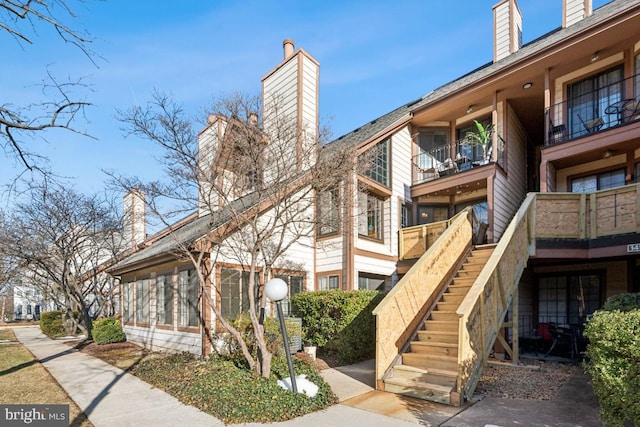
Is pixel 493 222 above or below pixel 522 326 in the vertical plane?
above

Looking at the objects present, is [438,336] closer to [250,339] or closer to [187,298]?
[250,339]

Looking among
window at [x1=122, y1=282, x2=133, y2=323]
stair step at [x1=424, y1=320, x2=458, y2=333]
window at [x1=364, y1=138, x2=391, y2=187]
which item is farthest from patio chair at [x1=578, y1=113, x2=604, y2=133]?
window at [x1=122, y1=282, x2=133, y2=323]

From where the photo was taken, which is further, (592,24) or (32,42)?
(592,24)

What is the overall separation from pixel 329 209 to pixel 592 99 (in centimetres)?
847

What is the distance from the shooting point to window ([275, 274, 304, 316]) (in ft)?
36.1

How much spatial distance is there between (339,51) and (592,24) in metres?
7.02

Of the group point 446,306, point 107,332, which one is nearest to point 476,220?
point 446,306

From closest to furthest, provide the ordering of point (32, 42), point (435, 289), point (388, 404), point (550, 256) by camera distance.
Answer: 1. point (32, 42)
2. point (388, 404)
3. point (435, 289)
4. point (550, 256)

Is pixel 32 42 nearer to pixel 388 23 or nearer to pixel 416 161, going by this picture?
pixel 388 23

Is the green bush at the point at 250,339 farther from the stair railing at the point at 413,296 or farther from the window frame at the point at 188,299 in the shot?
the stair railing at the point at 413,296

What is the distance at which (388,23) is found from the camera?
38.0 ft

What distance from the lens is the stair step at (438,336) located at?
7211mm

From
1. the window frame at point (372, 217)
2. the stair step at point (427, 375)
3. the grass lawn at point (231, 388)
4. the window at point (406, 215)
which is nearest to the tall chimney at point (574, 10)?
the window at point (406, 215)

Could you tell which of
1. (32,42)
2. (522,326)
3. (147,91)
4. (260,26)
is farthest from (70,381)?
(522,326)
